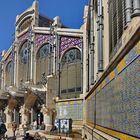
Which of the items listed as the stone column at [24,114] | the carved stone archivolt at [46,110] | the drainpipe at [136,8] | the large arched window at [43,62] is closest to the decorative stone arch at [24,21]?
the large arched window at [43,62]

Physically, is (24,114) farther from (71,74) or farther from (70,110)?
(71,74)

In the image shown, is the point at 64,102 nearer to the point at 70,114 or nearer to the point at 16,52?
the point at 70,114

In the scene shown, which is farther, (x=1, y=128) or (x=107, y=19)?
(x=1, y=128)

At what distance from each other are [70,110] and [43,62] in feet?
22.6

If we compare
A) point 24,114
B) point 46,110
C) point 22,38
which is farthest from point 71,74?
point 22,38

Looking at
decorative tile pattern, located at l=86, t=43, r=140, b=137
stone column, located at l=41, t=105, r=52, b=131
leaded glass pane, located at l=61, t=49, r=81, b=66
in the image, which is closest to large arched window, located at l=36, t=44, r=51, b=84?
leaded glass pane, located at l=61, t=49, r=81, b=66

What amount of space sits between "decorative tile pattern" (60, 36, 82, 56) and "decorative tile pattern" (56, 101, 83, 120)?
5041mm

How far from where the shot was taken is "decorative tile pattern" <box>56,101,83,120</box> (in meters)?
24.4

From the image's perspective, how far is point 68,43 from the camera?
28.4 metres

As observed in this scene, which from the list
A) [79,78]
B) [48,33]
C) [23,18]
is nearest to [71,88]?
[79,78]

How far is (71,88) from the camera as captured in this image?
26.9m

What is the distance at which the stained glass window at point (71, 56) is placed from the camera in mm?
27116

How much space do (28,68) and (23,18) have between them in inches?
255

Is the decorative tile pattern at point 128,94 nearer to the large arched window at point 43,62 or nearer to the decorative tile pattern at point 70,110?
the decorative tile pattern at point 70,110
